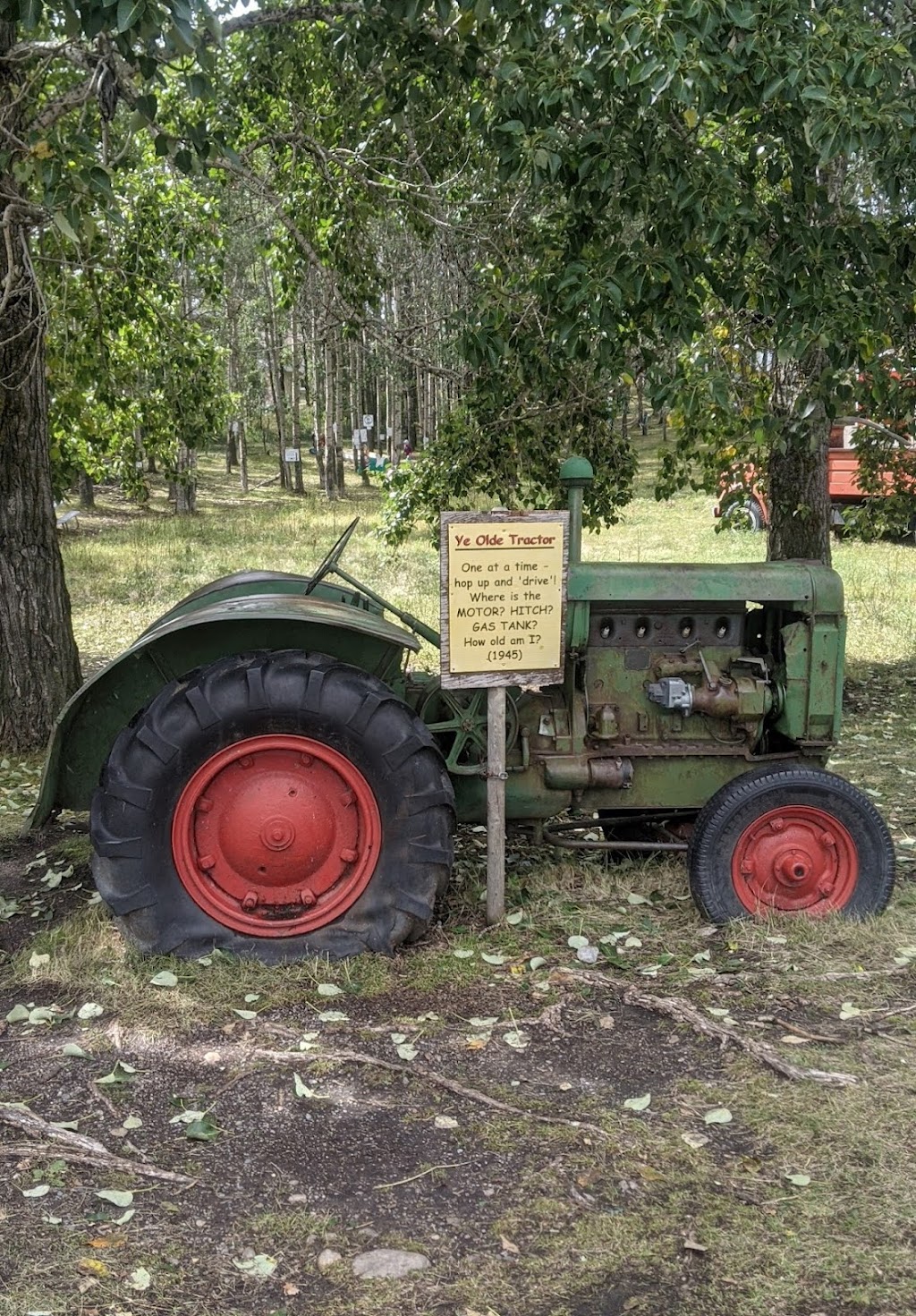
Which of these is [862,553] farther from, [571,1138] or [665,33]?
[571,1138]

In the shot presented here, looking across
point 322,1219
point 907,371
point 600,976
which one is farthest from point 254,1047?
point 907,371

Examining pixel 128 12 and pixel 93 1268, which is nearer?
pixel 93 1268

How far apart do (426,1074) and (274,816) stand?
3.45 ft

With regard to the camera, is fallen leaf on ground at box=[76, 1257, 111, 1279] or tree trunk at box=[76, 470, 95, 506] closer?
fallen leaf on ground at box=[76, 1257, 111, 1279]

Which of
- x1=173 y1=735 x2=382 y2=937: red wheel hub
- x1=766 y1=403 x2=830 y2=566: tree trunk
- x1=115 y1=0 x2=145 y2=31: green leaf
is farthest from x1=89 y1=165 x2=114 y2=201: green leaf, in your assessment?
x1=766 y1=403 x2=830 y2=566: tree trunk

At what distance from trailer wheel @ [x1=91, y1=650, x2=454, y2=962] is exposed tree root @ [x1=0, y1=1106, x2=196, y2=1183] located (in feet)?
Result: 2.91

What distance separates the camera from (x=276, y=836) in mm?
4238

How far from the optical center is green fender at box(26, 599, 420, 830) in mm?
4336

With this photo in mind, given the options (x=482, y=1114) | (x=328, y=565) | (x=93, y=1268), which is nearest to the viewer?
(x=93, y=1268)

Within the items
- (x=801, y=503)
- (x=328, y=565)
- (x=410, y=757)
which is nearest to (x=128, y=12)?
(x=328, y=565)

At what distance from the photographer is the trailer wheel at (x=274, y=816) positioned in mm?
4168

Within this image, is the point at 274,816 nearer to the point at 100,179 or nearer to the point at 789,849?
the point at 789,849

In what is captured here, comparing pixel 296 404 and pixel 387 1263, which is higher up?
pixel 296 404

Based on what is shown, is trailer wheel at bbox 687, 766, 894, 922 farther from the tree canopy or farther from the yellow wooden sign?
the tree canopy
